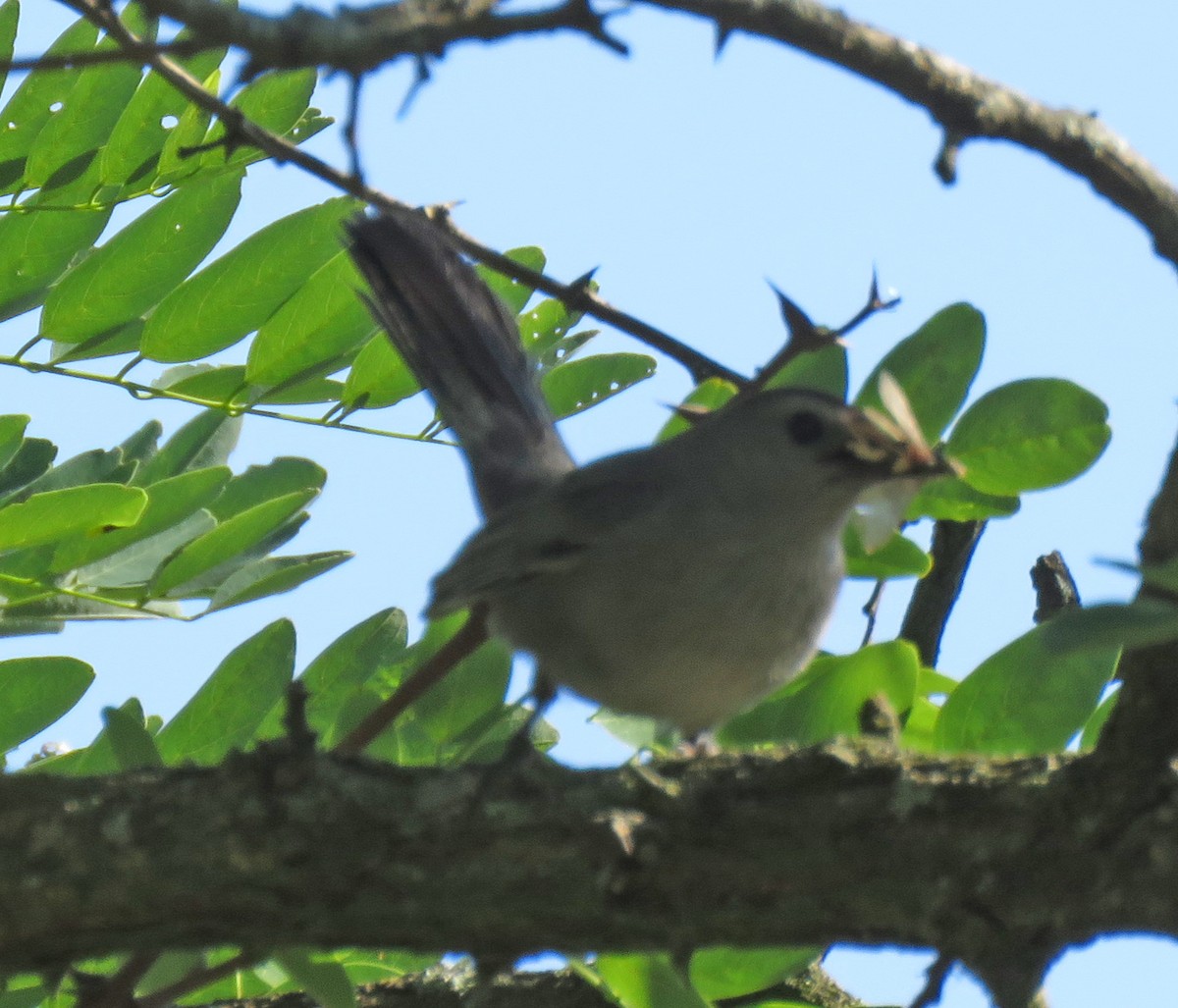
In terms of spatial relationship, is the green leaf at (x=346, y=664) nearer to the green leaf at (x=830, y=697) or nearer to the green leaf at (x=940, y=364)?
the green leaf at (x=830, y=697)

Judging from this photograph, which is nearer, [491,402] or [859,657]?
[859,657]

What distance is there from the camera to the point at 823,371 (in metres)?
3.31

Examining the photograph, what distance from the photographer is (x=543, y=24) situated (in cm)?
183

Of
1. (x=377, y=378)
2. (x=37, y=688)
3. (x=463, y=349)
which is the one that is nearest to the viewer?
(x=37, y=688)

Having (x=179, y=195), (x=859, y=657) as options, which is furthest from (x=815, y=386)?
(x=179, y=195)

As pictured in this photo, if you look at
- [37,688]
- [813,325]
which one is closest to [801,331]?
[813,325]

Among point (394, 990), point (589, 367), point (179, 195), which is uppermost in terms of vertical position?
point (179, 195)

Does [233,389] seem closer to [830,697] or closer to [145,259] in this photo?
[145,259]

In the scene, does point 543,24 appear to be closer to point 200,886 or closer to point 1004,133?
point 1004,133

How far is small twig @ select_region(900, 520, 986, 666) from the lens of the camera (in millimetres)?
4312

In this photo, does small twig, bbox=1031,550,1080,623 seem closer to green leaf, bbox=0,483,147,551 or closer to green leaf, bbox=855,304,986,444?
green leaf, bbox=855,304,986,444

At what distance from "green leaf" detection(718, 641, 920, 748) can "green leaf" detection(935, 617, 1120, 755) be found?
0.37 ft

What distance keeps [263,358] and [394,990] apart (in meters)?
1.58

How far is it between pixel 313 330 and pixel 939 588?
6.27ft
